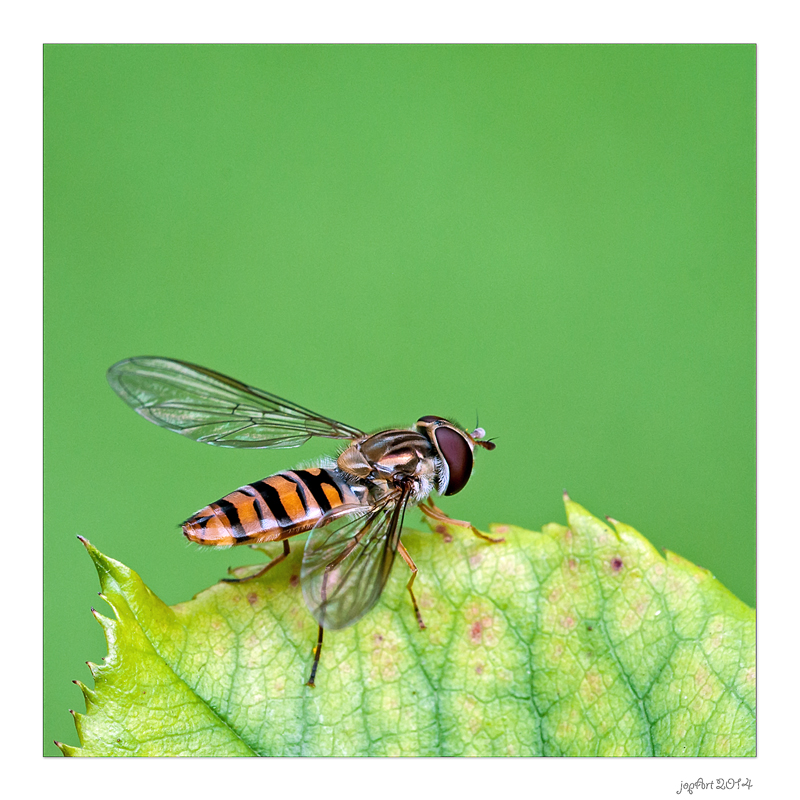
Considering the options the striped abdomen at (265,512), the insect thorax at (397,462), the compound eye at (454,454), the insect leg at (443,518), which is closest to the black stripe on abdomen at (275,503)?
the striped abdomen at (265,512)

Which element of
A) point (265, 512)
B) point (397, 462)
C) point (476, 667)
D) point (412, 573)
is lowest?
point (476, 667)

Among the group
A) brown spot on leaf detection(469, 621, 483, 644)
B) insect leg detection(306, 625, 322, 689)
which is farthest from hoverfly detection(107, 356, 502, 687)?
brown spot on leaf detection(469, 621, 483, 644)

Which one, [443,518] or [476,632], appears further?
[443,518]

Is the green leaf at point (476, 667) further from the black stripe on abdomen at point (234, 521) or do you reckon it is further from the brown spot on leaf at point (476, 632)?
the black stripe on abdomen at point (234, 521)

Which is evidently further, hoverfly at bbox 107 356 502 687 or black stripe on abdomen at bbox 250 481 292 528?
black stripe on abdomen at bbox 250 481 292 528

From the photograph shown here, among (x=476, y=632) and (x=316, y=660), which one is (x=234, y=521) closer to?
(x=316, y=660)

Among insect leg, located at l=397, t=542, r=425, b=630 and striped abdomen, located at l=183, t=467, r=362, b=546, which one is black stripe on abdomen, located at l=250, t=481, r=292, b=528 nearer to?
striped abdomen, located at l=183, t=467, r=362, b=546

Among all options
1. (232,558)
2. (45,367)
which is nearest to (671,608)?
(232,558)

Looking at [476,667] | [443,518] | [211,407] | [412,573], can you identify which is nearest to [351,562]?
[412,573]
